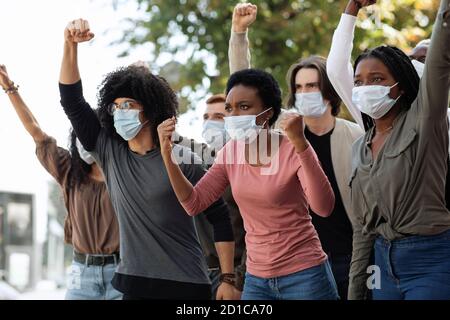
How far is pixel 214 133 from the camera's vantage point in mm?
6797

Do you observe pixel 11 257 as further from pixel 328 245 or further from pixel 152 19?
pixel 328 245

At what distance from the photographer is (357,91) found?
188 inches

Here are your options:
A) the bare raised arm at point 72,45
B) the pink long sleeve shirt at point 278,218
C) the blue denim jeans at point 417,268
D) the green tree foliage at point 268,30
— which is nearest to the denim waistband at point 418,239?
the blue denim jeans at point 417,268

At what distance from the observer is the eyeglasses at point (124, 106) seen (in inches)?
217

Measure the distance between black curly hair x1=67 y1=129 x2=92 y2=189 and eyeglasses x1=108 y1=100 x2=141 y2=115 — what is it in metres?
0.79

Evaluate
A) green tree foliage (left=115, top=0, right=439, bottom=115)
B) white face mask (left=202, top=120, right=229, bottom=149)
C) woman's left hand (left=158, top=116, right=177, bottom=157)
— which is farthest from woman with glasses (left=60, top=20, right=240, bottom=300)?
green tree foliage (left=115, top=0, right=439, bottom=115)

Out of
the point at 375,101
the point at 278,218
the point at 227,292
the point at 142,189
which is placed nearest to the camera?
the point at 375,101

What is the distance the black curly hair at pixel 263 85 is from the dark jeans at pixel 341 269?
93 cm

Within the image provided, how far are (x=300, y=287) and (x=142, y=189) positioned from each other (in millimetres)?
1064

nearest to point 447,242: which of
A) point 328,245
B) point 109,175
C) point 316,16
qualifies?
point 328,245

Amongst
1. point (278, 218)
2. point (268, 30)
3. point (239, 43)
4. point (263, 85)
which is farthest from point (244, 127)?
point (268, 30)

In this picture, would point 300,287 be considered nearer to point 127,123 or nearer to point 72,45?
point 127,123

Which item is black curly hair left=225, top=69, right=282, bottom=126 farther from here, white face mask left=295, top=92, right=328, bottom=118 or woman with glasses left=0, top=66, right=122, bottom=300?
woman with glasses left=0, top=66, right=122, bottom=300

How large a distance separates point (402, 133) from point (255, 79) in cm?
105
